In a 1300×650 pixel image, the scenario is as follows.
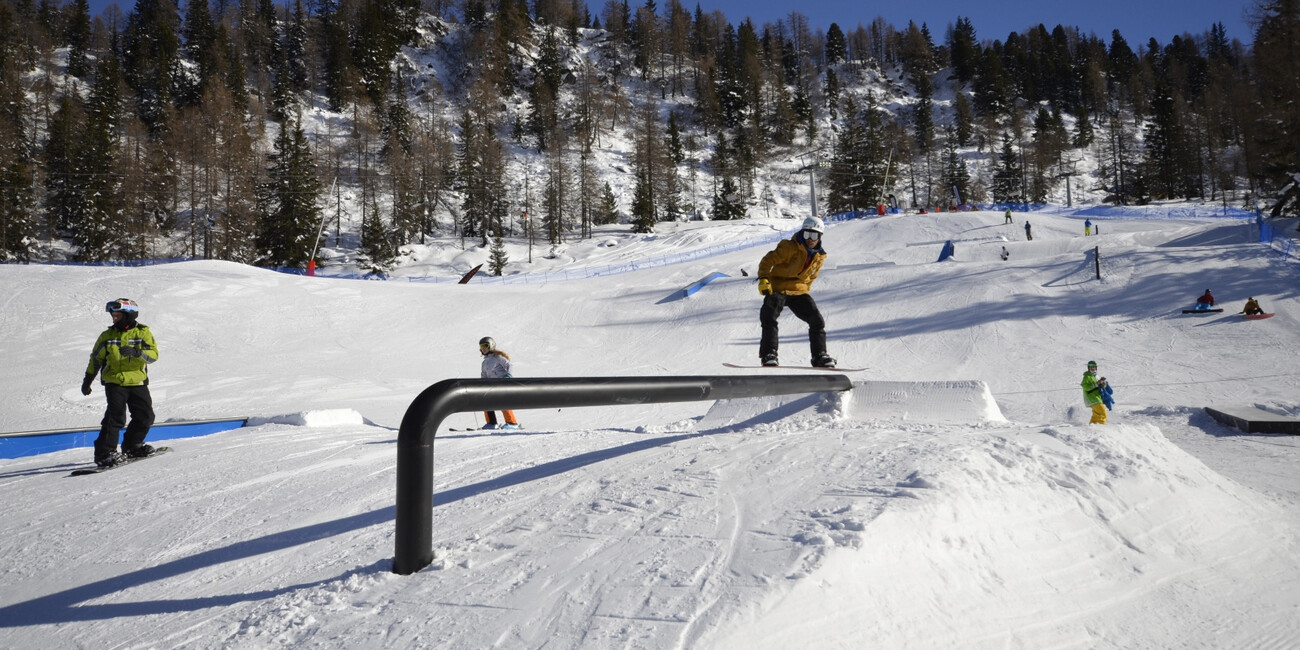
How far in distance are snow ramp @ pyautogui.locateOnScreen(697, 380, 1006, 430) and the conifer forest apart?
33.6 m

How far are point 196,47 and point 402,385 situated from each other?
92.6 meters

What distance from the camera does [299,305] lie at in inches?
891

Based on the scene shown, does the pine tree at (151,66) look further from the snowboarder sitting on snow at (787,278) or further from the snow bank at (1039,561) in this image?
the snow bank at (1039,561)

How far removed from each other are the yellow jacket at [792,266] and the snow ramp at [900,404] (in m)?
1.31

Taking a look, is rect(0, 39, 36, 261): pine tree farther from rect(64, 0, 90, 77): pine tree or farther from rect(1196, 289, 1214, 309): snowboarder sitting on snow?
rect(1196, 289, 1214, 309): snowboarder sitting on snow

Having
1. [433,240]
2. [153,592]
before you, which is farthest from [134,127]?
[153,592]

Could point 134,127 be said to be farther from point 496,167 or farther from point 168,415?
point 168,415

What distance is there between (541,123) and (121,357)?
78.8 m

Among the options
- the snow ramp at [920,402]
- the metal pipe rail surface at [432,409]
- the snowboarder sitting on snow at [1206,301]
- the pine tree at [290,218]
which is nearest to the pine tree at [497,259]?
the pine tree at [290,218]

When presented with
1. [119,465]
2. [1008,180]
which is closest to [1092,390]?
[119,465]

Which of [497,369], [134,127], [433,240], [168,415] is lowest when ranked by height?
[168,415]

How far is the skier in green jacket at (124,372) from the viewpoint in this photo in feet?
20.2

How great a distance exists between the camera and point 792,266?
7.10 meters

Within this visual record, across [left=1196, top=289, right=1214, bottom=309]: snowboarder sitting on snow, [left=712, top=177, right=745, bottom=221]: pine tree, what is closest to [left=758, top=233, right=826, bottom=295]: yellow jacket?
[left=1196, top=289, right=1214, bottom=309]: snowboarder sitting on snow
